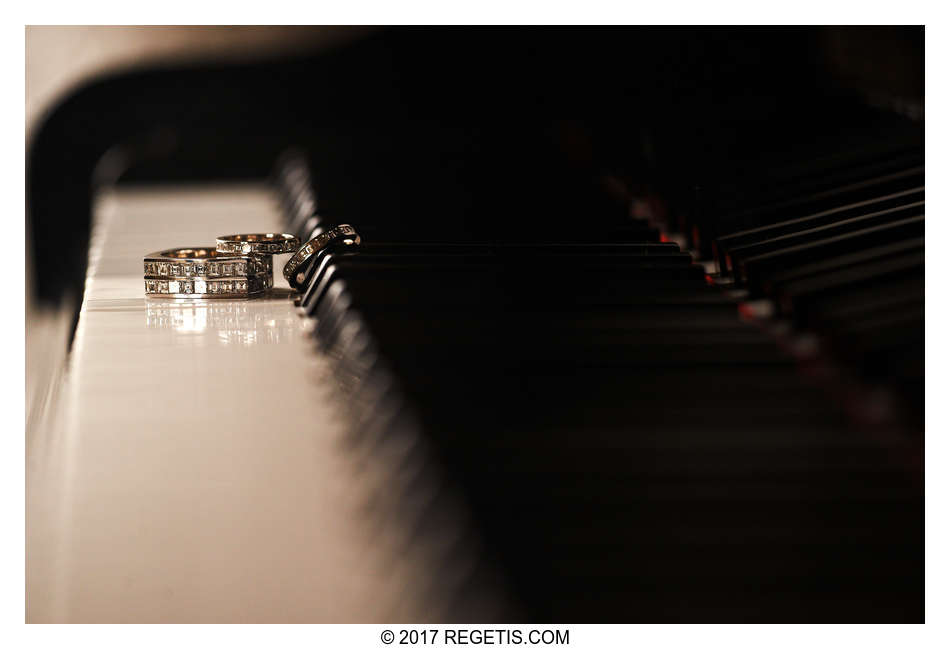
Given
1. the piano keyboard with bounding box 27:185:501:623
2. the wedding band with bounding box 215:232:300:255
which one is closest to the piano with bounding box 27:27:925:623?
the piano keyboard with bounding box 27:185:501:623

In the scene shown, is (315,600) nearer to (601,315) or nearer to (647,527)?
(647,527)

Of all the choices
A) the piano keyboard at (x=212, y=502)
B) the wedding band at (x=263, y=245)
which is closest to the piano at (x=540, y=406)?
the piano keyboard at (x=212, y=502)

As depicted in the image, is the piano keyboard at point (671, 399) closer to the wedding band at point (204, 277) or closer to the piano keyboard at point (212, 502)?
the piano keyboard at point (212, 502)

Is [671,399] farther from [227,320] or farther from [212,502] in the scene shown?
[227,320]

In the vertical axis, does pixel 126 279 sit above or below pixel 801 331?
above

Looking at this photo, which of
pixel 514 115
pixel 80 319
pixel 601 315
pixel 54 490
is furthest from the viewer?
pixel 514 115
